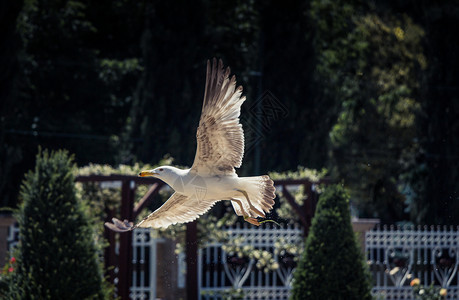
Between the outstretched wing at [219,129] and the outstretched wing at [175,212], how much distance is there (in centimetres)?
34

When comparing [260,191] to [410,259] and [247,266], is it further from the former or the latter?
[410,259]

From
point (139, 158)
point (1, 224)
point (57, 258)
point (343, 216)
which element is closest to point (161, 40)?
point (139, 158)

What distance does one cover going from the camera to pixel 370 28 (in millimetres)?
18125

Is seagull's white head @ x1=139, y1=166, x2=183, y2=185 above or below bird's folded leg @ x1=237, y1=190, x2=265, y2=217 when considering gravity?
above

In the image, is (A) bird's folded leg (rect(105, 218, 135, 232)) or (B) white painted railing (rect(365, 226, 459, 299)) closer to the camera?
(A) bird's folded leg (rect(105, 218, 135, 232))

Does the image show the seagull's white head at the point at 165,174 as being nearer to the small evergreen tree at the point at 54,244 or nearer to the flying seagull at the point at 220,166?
the flying seagull at the point at 220,166

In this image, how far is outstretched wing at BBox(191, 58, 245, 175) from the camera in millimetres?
2803

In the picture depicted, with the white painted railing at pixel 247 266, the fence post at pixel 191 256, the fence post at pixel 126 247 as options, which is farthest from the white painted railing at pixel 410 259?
the fence post at pixel 126 247

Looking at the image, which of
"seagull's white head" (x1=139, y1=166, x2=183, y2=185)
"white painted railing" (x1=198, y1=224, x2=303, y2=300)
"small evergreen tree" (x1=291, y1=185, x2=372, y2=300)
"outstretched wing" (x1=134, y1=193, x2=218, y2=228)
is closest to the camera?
"seagull's white head" (x1=139, y1=166, x2=183, y2=185)

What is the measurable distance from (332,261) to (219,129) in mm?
5355

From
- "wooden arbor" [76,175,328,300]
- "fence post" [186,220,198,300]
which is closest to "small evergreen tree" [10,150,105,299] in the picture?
"wooden arbor" [76,175,328,300]

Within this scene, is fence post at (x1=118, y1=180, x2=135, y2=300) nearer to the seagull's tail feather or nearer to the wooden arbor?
the wooden arbor

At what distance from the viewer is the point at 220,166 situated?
9.34ft

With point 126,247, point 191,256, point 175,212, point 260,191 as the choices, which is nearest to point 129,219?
point 126,247
